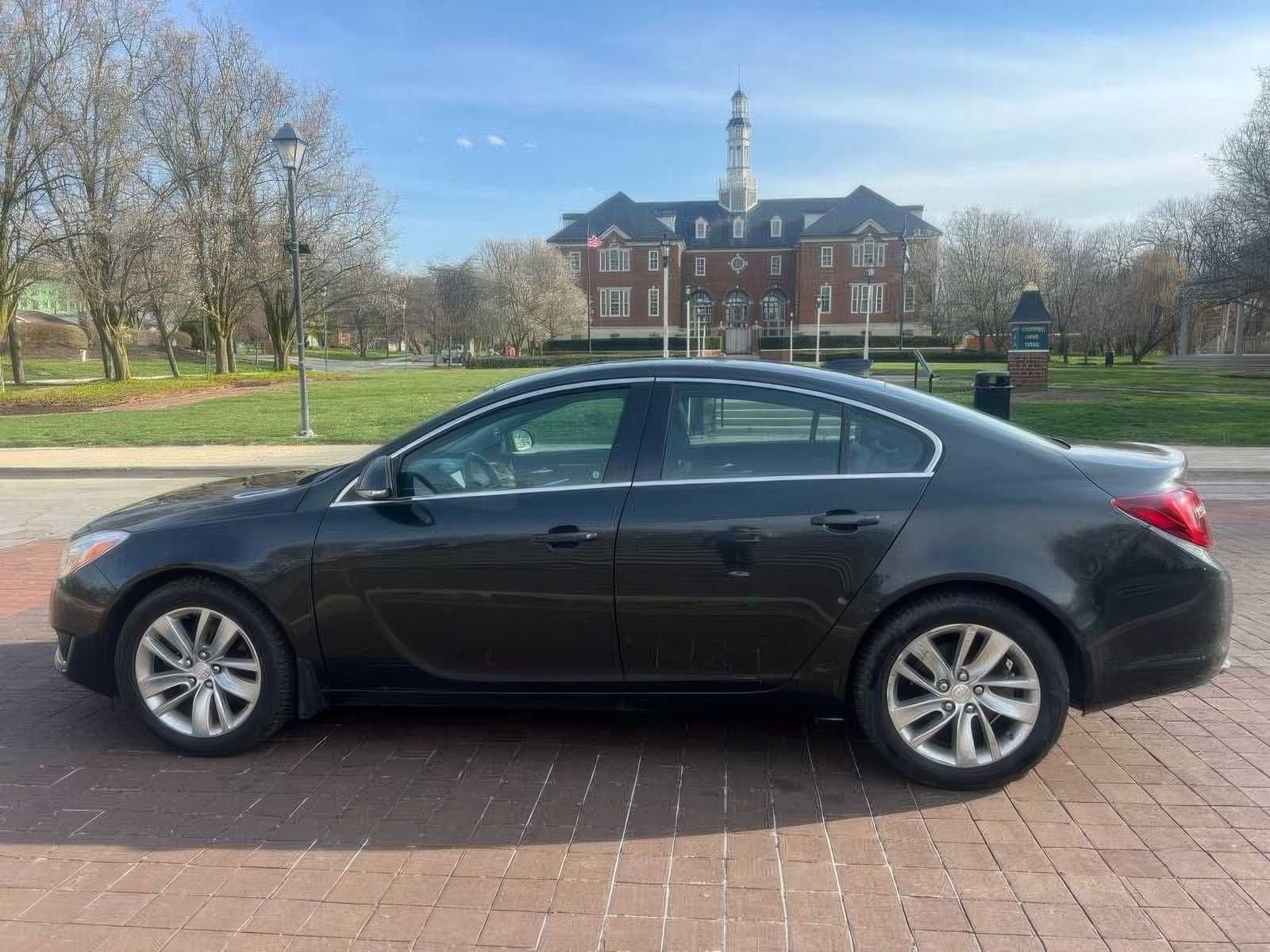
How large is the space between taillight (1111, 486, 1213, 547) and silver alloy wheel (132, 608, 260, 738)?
139 inches

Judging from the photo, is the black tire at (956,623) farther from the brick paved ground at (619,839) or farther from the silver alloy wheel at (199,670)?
the silver alloy wheel at (199,670)

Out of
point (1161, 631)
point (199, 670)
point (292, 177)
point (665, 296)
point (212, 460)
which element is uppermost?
point (292, 177)

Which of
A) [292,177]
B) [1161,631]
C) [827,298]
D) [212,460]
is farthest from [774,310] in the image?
[1161,631]

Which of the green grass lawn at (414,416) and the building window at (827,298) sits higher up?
the building window at (827,298)

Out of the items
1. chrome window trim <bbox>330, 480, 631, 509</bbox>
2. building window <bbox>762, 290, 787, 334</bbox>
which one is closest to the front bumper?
chrome window trim <bbox>330, 480, 631, 509</bbox>

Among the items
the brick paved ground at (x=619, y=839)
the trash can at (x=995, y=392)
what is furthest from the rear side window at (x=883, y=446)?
the trash can at (x=995, y=392)

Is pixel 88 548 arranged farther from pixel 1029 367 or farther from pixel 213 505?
pixel 1029 367

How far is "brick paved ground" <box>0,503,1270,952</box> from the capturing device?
2586mm

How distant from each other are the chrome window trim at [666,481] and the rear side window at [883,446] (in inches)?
0.7

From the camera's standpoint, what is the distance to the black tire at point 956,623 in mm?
3264

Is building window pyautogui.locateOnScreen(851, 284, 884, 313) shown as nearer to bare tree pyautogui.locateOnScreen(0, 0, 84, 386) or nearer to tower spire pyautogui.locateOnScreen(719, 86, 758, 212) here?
tower spire pyautogui.locateOnScreen(719, 86, 758, 212)

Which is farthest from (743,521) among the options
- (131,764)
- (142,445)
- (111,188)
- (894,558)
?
(111,188)

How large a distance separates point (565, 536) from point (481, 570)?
14.4 inches

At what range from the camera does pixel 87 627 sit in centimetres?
375
